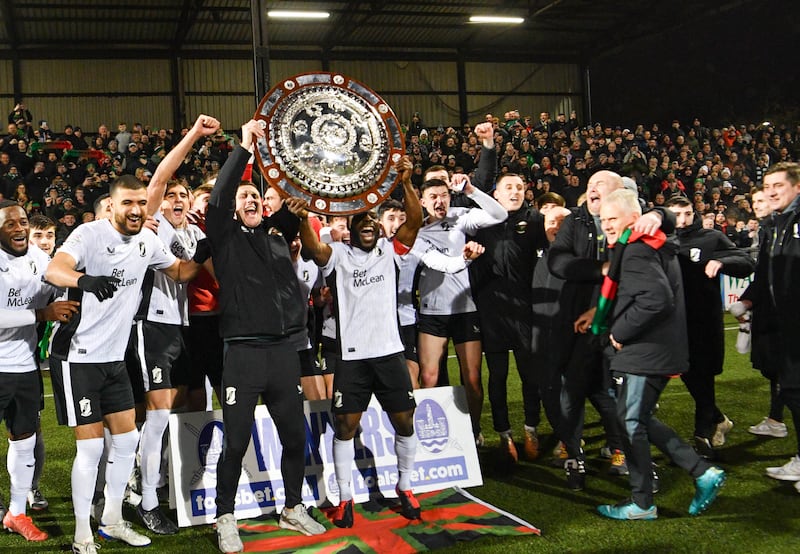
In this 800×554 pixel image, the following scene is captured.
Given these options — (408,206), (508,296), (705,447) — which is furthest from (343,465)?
(705,447)

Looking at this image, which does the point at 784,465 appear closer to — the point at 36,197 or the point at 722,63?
the point at 36,197

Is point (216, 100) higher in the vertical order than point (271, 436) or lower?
higher

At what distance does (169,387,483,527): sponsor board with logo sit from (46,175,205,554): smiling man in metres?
0.44

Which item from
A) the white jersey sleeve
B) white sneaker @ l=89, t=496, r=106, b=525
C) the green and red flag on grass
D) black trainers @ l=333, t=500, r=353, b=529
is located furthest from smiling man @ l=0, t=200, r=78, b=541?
the white jersey sleeve

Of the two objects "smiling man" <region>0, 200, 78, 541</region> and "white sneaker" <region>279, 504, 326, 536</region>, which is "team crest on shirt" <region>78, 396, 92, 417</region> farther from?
"white sneaker" <region>279, 504, 326, 536</region>

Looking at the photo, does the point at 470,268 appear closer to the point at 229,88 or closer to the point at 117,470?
the point at 117,470

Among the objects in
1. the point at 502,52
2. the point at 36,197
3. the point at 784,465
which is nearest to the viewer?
the point at 784,465

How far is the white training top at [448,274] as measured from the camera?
6.11 metres

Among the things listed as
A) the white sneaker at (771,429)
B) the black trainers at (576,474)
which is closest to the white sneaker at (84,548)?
the black trainers at (576,474)

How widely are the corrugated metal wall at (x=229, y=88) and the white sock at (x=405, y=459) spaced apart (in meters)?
22.8

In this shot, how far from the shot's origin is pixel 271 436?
5.43 meters

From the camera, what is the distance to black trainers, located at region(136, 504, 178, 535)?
4980 mm

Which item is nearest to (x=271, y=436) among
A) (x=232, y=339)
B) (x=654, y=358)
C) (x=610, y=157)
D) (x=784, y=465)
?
(x=232, y=339)

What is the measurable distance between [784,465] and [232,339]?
13.7 ft
